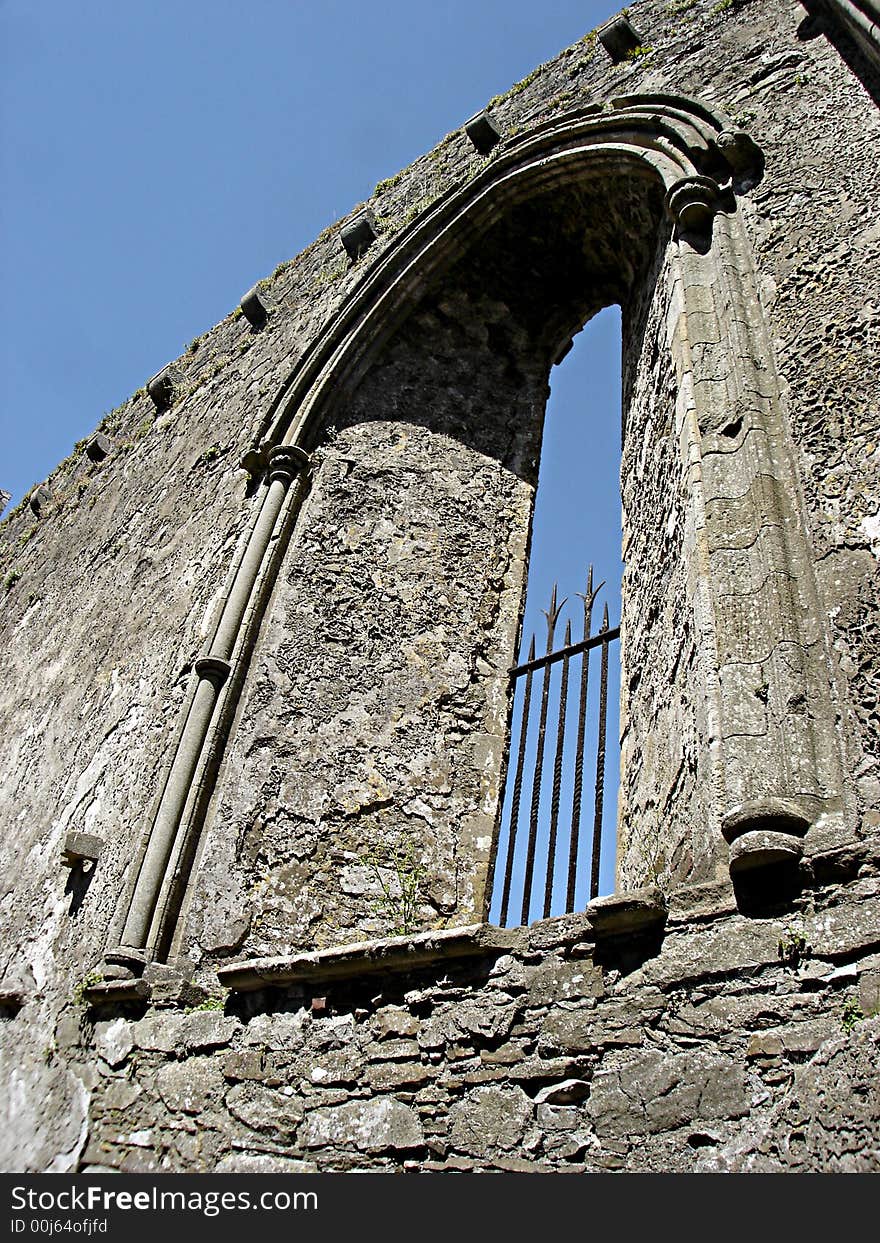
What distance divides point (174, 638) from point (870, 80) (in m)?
3.99

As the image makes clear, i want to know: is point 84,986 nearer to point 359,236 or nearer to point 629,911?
point 629,911

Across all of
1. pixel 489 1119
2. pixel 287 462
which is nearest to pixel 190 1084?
pixel 489 1119

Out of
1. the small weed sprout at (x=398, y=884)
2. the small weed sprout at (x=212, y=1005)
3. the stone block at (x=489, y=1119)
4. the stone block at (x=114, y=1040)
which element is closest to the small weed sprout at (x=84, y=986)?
the stone block at (x=114, y=1040)

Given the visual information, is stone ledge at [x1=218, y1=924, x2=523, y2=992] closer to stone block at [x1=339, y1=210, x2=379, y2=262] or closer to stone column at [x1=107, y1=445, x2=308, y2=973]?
stone column at [x1=107, y1=445, x2=308, y2=973]

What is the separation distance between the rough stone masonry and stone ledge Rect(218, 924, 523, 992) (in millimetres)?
15

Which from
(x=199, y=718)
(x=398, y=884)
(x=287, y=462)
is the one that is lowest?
(x=398, y=884)

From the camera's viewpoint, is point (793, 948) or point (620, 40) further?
point (620, 40)

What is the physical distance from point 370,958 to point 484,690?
5.88 feet

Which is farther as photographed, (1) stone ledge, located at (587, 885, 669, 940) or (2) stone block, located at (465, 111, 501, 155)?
(2) stone block, located at (465, 111, 501, 155)

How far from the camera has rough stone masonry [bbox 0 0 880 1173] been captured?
2438 mm

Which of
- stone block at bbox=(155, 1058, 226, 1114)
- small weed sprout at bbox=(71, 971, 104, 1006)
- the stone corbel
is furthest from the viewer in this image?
the stone corbel

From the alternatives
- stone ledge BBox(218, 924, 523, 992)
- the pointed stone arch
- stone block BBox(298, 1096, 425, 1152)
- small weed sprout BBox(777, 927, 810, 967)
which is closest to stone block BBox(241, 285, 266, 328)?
the pointed stone arch

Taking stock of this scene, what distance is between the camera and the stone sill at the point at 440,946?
2557 mm

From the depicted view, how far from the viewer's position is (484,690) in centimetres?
470
